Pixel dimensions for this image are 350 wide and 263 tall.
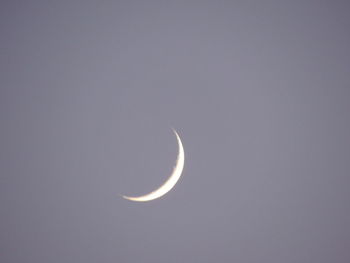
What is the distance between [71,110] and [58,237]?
6.77ft

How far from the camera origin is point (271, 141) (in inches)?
142

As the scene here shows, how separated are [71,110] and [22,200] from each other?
164 cm

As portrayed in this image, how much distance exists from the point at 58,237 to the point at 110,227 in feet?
2.78

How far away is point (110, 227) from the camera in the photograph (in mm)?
3543

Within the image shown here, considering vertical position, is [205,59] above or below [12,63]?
below

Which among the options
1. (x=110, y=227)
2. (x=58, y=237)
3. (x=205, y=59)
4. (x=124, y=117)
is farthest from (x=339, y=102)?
(x=58, y=237)

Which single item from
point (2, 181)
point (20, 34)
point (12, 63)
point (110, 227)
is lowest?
point (110, 227)

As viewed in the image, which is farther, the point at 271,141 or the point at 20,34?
the point at 271,141

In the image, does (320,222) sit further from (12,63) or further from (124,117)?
(12,63)

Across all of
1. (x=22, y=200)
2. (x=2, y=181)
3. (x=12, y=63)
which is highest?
(x=12, y=63)

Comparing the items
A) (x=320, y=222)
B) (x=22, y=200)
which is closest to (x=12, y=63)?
(x=22, y=200)

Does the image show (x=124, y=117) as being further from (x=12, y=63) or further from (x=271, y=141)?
(x=271, y=141)

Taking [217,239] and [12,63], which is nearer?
[12,63]

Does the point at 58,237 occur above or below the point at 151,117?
below
